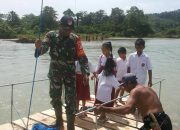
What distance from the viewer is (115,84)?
632cm

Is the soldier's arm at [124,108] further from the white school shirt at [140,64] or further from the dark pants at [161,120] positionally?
the white school shirt at [140,64]

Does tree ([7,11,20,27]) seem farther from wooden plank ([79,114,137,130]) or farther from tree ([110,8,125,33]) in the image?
wooden plank ([79,114,137,130])

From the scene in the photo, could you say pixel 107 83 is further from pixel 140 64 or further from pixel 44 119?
pixel 44 119

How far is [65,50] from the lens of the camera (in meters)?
5.05

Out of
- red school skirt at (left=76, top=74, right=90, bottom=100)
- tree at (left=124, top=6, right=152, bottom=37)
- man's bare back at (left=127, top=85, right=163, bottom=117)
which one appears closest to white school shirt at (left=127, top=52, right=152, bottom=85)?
red school skirt at (left=76, top=74, right=90, bottom=100)

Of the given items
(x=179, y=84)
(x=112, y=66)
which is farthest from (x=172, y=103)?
(x=112, y=66)

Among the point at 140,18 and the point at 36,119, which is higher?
the point at 140,18

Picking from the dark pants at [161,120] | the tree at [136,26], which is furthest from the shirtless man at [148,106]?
the tree at [136,26]

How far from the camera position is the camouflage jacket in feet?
16.5

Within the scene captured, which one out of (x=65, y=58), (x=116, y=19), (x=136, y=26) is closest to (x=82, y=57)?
(x=65, y=58)

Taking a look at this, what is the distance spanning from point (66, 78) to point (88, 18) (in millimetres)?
98446

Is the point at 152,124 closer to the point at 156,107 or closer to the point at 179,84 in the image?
the point at 156,107

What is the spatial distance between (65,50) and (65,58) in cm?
13

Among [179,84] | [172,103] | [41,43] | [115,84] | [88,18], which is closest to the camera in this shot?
[41,43]
